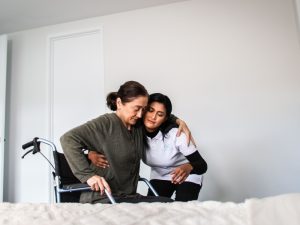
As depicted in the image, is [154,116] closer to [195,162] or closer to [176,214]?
[195,162]

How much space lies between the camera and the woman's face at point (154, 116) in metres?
1.67

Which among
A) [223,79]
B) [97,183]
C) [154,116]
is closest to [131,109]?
[154,116]

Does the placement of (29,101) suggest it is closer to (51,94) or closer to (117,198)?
(51,94)

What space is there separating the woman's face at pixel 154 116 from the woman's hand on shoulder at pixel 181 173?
273 mm

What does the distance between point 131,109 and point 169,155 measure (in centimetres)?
40

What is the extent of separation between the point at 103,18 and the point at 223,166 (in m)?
1.95

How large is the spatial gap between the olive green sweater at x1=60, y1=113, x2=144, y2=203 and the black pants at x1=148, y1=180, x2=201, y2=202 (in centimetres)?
29

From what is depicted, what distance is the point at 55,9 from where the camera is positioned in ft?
9.61

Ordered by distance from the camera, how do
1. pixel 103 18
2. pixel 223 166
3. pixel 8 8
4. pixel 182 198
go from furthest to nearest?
pixel 103 18 → pixel 8 8 → pixel 223 166 → pixel 182 198

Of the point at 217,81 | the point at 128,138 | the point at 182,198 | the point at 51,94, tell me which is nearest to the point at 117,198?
the point at 128,138

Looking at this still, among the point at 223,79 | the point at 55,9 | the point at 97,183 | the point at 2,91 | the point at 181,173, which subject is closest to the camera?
the point at 97,183

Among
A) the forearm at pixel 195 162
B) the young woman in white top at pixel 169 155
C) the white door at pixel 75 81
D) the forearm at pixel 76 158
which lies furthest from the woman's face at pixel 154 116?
the white door at pixel 75 81

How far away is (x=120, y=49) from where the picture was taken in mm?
2984

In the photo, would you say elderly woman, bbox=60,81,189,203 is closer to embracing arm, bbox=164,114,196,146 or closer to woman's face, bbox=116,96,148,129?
woman's face, bbox=116,96,148,129
